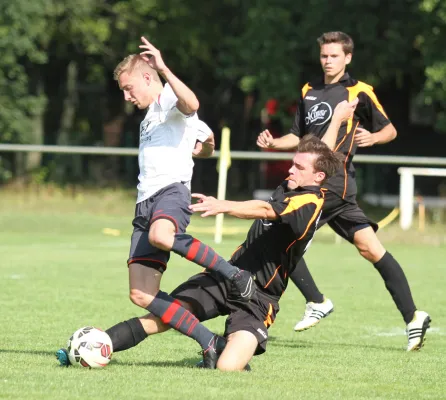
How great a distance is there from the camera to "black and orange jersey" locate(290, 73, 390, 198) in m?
8.11

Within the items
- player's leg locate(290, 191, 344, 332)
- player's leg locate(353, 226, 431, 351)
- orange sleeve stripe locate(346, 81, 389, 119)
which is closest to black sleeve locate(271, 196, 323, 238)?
player's leg locate(290, 191, 344, 332)

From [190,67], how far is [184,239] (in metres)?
25.0

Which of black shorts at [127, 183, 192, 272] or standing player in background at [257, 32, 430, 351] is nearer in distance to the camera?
black shorts at [127, 183, 192, 272]

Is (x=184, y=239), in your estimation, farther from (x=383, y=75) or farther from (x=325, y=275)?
(x=383, y=75)

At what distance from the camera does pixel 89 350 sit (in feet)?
21.0

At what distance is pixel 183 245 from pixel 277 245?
70 cm

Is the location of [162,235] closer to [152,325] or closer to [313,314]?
[152,325]

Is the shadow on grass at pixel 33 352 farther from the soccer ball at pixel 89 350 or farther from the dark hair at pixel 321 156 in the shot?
the dark hair at pixel 321 156

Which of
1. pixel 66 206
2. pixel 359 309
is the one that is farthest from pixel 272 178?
pixel 359 309

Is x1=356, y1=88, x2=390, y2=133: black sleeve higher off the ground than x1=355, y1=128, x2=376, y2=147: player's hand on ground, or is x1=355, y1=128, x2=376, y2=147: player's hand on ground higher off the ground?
x1=356, y1=88, x2=390, y2=133: black sleeve

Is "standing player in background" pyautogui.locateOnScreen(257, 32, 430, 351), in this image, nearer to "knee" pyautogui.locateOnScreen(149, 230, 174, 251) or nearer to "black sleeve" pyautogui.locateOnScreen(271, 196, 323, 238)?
"black sleeve" pyautogui.locateOnScreen(271, 196, 323, 238)

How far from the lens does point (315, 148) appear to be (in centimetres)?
671

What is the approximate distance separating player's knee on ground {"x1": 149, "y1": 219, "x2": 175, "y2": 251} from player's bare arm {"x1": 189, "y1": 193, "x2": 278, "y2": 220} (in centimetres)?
17

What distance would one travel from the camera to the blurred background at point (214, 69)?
25531 millimetres
